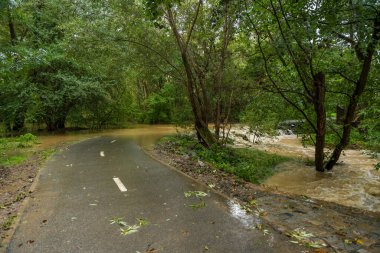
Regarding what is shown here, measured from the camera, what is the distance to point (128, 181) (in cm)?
935

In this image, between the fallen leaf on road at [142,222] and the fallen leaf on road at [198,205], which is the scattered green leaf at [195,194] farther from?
the fallen leaf on road at [142,222]

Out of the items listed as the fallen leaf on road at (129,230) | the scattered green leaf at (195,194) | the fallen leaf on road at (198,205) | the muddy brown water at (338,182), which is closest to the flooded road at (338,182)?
the muddy brown water at (338,182)

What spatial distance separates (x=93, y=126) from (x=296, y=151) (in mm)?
20929

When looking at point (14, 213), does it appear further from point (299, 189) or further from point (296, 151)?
point (296, 151)

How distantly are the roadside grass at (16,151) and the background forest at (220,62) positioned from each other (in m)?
3.43

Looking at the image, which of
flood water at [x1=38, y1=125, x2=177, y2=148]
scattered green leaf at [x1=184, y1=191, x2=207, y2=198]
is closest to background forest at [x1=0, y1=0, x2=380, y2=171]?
flood water at [x1=38, y1=125, x2=177, y2=148]

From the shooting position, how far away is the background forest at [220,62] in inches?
358

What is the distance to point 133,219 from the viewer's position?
6254mm

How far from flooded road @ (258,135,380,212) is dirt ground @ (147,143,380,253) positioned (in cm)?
250

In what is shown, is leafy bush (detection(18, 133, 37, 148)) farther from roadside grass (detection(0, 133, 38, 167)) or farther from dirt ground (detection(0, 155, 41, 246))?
dirt ground (detection(0, 155, 41, 246))

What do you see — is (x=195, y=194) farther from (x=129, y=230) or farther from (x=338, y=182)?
(x=338, y=182)

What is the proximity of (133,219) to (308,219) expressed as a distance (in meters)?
3.38

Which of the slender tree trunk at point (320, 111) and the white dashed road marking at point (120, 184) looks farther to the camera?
the slender tree trunk at point (320, 111)

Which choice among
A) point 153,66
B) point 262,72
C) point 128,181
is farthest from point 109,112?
point 128,181
